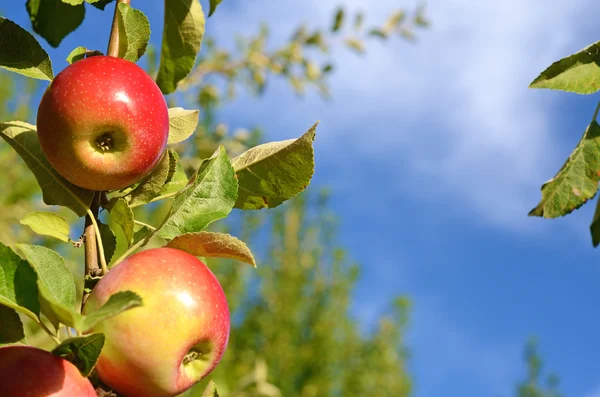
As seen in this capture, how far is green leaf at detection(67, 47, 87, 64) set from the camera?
88 cm

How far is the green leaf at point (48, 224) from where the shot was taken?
0.80 m

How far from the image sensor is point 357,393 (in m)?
10.0

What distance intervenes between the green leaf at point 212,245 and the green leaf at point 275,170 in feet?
0.36

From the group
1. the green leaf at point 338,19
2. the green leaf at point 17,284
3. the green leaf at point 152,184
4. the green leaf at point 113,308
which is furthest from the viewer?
the green leaf at point 338,19

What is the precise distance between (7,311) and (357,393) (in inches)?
388

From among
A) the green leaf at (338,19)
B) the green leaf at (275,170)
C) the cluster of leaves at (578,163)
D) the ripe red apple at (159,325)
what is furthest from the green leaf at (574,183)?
the green leaf at (338,19)

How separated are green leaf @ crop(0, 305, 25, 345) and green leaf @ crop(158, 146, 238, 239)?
186mm

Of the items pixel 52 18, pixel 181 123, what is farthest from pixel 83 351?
pixel 52 18

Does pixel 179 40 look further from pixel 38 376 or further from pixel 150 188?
pixel 38 376

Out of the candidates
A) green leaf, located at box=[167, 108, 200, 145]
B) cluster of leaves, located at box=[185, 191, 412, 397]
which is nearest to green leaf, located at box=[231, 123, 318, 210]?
green leaf, located at box=[167, 108, 200, 145]

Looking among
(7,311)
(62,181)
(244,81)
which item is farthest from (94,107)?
(244,81)

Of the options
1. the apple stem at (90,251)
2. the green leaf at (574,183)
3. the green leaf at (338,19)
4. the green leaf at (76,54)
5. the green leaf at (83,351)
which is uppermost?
the green leaf at (338,19)

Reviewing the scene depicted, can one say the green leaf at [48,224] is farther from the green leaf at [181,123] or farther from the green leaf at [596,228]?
the green leaf at [596,228]

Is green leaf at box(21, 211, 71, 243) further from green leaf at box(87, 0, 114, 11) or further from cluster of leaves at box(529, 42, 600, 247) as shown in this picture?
cluster of leaves at box(529, 42, 600, 247)
